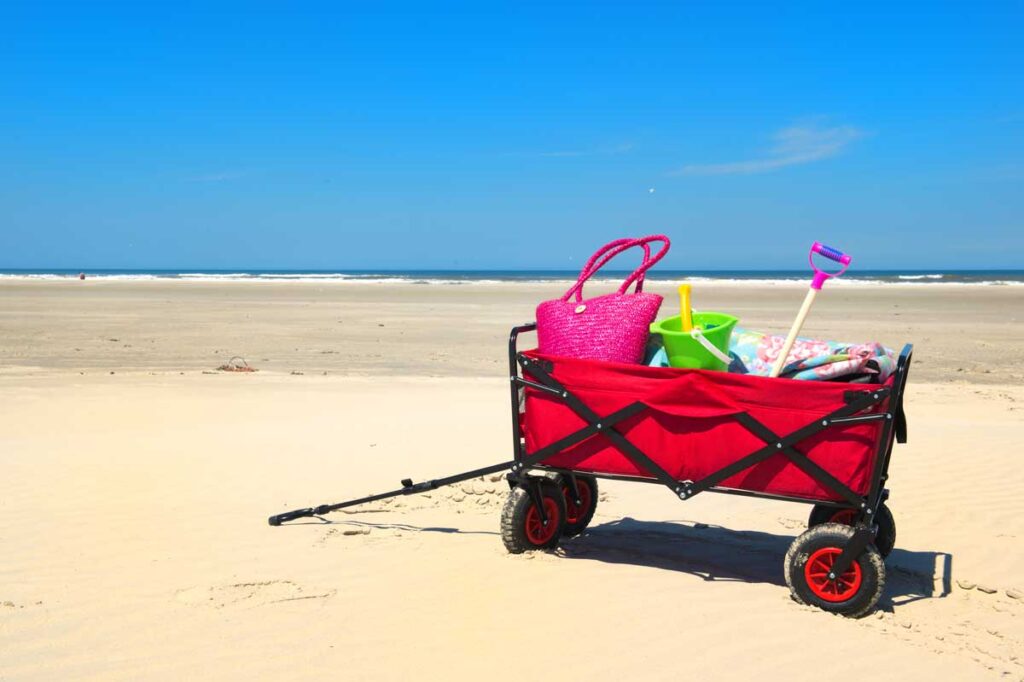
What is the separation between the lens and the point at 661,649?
146 inches

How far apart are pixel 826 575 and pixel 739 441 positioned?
725 mm

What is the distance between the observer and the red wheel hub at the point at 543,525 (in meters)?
4.88

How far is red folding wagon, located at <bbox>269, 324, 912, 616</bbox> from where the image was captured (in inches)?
158

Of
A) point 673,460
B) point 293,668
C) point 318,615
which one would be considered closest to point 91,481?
point 318,615

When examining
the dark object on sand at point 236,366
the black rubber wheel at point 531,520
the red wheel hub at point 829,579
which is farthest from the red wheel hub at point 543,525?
the dark object on sand at point 236,366

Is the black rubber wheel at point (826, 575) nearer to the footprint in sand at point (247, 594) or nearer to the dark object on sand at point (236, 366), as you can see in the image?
the footprint in sand at point (247, 594)

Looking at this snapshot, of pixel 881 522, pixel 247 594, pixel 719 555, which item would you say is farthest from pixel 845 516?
pixel 247 594

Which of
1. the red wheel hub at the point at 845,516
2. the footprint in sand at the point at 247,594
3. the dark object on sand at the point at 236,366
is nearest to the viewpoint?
the footprint in sand at the point at 247,594

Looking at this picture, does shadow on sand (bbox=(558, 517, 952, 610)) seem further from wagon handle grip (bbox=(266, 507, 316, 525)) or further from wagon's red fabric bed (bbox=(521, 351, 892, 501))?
wagon handle grip (bbox=(266, 507, 316, 525))

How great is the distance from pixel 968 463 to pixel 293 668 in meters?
5.98

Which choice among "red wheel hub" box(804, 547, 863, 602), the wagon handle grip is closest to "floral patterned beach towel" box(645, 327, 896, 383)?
"red wheel hub" box(804, 547, 863, 602)

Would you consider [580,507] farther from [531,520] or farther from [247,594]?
[247,594]

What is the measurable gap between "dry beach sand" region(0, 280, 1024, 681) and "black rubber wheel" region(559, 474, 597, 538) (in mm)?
97

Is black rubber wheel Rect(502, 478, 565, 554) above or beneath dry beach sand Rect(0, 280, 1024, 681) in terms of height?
above
